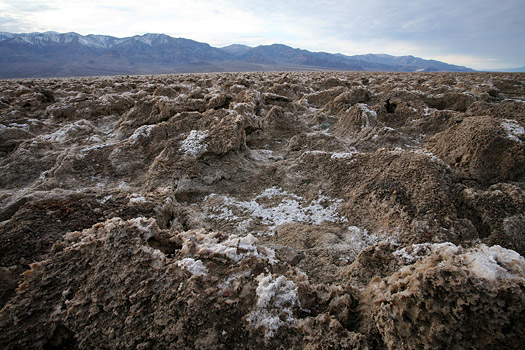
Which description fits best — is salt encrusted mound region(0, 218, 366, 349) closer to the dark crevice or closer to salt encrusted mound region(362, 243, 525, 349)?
the dark crevice

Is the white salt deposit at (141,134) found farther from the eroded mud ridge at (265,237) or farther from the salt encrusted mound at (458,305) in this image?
the salt encrusted mound at (458,305)

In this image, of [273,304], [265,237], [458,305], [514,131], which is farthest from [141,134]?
[514,131]

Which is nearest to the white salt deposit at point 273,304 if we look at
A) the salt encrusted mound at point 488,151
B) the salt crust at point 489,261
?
the salt crust at point 489,261

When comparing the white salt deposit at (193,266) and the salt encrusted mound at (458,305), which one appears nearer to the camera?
the salt encrusted mound at (458,305)

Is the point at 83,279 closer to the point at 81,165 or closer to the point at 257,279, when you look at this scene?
the point at 257,279

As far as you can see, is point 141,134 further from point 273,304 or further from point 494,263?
point 494,263

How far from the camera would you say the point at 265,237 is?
350 centimetres

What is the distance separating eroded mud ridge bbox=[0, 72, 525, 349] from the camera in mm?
1591

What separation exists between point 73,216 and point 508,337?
3.77 meters

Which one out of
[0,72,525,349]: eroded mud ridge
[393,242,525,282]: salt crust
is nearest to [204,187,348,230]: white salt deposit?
[0,72,525,349]: eroded mud ridge

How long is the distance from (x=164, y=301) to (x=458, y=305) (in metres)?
1.79

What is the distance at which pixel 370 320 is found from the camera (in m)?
1.66

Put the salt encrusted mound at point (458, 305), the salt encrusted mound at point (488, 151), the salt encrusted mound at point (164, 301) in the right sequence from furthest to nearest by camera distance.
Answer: the salt encrusted mound at point (488, 151) < the salt encrusted mound at point (164, 301) < the salt encrusted mound at point (458, 305)

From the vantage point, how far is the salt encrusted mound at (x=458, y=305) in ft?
4.56
